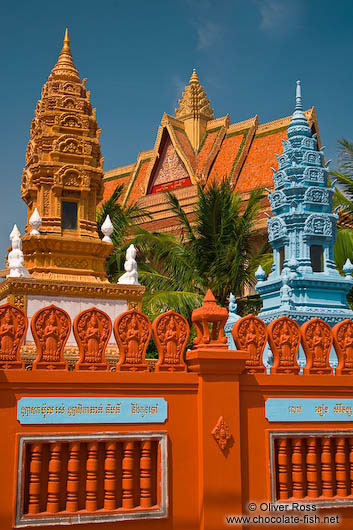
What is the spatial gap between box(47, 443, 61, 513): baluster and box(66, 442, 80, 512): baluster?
104 mm

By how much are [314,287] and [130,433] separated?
7.66 meters

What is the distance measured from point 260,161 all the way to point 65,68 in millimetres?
15368

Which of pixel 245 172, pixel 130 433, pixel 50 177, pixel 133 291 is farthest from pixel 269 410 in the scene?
pixel 245 172

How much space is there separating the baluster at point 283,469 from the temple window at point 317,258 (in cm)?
714

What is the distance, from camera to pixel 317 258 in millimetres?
14203

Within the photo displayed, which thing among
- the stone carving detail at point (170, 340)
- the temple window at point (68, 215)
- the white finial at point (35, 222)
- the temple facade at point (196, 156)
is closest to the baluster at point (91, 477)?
the stone carving detail at point (170, 340)

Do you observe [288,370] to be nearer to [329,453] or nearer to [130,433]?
[329,453]

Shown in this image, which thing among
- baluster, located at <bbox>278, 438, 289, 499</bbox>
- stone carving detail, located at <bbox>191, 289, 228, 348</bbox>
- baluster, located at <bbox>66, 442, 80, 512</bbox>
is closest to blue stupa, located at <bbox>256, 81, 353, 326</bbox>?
baluster, located at <bbox>278, 438, 289, 499</bbox>

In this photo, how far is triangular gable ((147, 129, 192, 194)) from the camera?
108 feet

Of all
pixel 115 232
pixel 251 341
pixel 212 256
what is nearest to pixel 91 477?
pixel 251 341

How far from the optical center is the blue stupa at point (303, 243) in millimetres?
13641

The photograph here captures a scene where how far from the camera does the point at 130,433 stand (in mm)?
6863

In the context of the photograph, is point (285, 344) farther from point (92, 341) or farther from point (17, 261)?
point (17, 261)

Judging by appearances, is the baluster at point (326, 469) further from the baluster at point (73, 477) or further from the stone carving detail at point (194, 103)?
the stone carving detail at point (194, 103)
